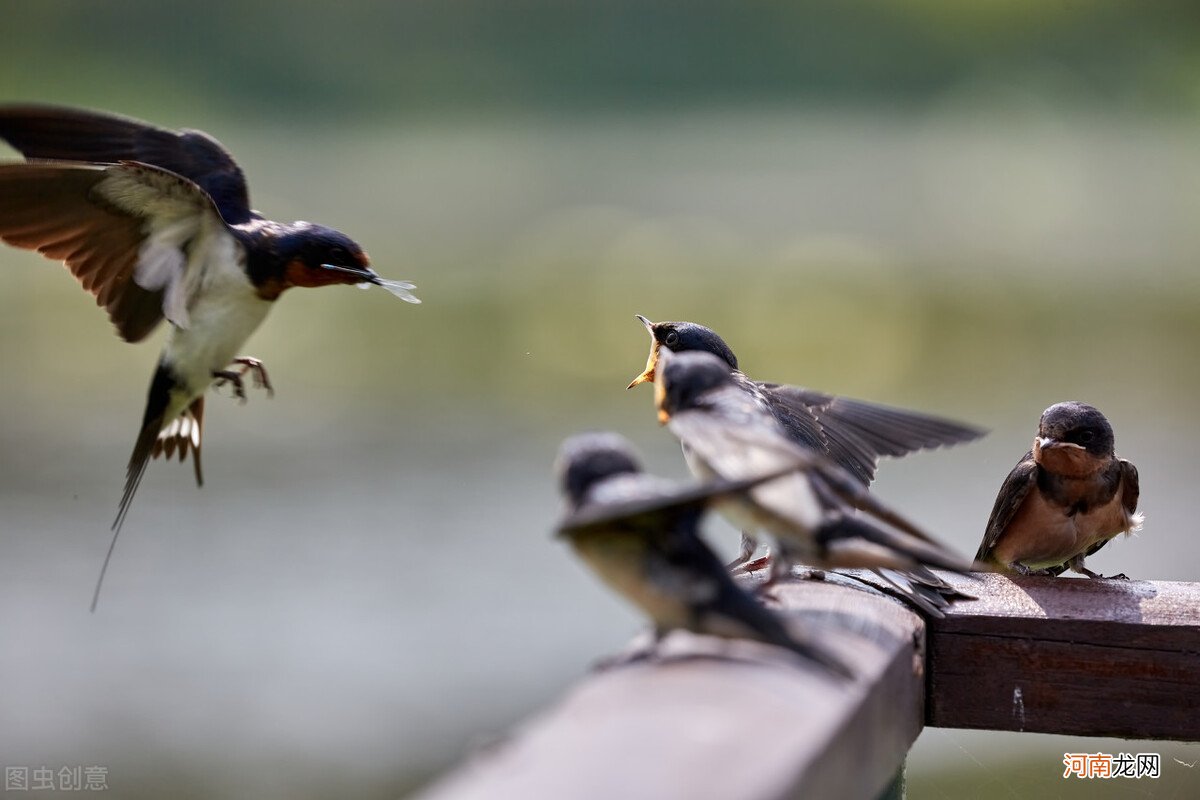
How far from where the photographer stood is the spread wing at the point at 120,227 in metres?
3.76

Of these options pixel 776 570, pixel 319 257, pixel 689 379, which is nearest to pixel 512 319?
pixel 319 257

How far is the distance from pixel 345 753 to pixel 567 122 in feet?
44.0

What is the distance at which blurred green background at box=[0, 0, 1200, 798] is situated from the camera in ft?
26.1

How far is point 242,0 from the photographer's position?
68.1 feet

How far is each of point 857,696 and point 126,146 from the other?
2805 millimetres

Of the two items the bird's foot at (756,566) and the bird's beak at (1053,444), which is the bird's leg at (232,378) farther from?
the bird's beak at (1053,444)

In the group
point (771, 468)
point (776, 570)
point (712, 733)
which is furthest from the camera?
point (776, 570)

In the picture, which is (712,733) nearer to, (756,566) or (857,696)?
(857,696)

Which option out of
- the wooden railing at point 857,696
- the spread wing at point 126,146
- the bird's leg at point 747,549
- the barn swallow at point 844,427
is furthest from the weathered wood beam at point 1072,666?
the spread wing at point 126,146

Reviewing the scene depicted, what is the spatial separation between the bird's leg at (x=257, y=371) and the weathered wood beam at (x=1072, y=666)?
1.61 metres

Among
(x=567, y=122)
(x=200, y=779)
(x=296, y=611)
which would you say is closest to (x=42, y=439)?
(x=296, y=611)

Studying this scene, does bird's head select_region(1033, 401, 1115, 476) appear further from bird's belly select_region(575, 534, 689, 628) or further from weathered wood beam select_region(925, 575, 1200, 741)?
bird's belly select_region(575, 534, 689, 628)

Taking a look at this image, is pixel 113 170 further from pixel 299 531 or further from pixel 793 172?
pixel 793 172

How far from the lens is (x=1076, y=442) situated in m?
4.72
